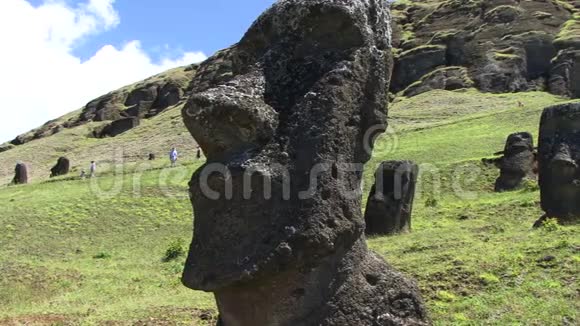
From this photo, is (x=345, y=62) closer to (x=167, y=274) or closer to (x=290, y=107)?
(x=290, y=107)

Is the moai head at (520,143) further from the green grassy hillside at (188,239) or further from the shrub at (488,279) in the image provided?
the shrub at (488,279)

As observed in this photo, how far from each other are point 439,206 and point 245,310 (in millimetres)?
20100

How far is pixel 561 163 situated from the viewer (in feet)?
54.0

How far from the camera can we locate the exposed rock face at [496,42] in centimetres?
7700

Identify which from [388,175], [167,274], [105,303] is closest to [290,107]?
[105,303]

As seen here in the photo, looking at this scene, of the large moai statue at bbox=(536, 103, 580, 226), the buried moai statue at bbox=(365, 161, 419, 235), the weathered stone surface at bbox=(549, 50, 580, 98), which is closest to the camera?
the large moai statue at bbox=(536, 103, 580, 226)

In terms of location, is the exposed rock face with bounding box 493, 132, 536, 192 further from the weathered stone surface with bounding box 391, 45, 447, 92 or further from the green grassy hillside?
the weathered stone surface with bounding box 391, 45, 447, 92

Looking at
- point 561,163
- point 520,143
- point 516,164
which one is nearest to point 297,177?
point 561,163

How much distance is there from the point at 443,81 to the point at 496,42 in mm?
9312

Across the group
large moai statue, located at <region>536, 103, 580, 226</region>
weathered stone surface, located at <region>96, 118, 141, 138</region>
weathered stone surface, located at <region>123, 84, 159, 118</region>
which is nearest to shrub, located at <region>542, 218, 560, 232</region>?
large moai statue, located at <region>536, 103, 580, 226</region>

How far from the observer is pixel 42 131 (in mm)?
120250

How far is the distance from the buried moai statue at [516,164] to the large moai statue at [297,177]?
2141 centimetres

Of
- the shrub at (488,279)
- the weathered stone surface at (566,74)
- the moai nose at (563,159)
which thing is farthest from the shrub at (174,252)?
the weathered stone surface at (566,74)

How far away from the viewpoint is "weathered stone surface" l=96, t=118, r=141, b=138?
93.1m
